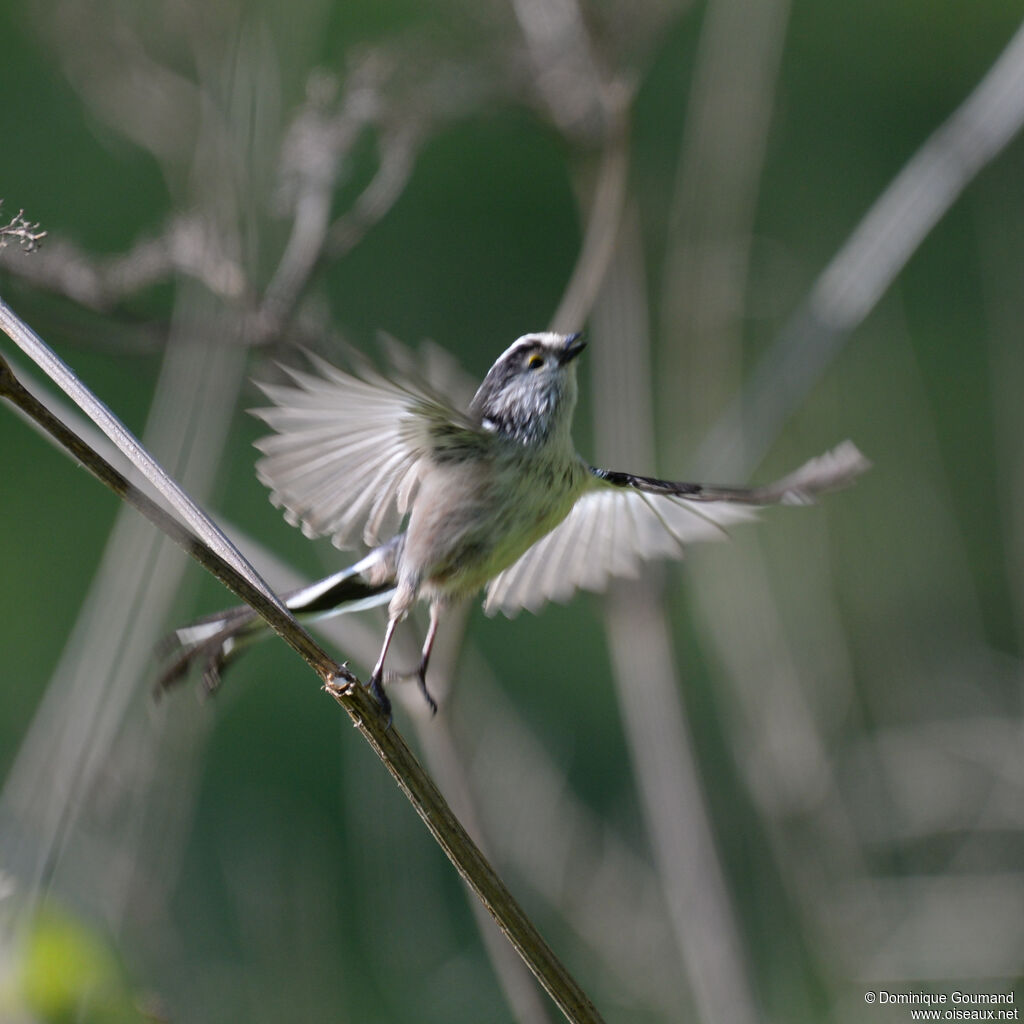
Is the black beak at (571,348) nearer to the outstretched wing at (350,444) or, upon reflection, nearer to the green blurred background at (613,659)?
the outstretched wing at (350,444)

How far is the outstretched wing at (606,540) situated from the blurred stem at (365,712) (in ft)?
2.84

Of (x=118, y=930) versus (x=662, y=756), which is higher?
(x=662, y=756)

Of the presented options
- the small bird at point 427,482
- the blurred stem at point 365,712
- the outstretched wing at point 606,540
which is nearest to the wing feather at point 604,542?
the outstretched wing at point 606,540

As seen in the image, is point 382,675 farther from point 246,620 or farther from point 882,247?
point 882,247

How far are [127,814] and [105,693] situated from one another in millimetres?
476

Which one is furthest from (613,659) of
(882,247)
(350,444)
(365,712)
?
(365,712)

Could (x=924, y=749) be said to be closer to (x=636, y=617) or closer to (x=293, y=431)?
(x=636, y=617)

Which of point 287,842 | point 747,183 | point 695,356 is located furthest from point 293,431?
point 287,842

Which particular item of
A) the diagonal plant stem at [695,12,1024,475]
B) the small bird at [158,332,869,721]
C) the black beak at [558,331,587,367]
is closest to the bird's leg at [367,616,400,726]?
the small bird at [158,332,869,721]

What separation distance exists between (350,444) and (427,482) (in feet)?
0.46

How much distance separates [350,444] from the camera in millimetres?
1908

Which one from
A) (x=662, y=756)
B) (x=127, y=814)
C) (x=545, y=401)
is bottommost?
(x=127, y=814)

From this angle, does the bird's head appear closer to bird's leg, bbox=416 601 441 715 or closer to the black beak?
the black beak

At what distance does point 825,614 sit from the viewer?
2.85 m
